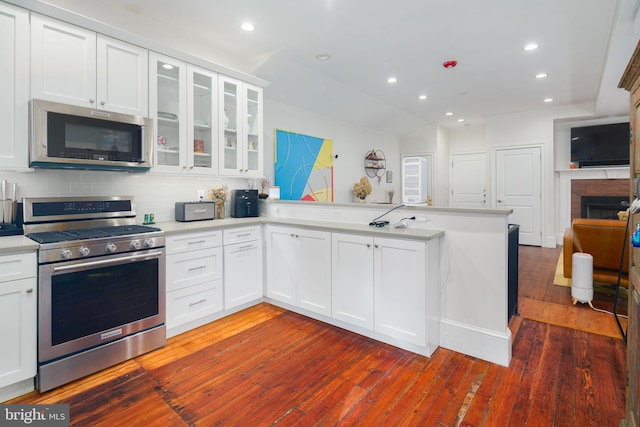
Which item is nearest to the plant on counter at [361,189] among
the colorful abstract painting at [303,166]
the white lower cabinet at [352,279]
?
the colorful abstract painting at [303,166]

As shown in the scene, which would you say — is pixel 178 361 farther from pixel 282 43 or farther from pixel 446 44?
pixel 446 44

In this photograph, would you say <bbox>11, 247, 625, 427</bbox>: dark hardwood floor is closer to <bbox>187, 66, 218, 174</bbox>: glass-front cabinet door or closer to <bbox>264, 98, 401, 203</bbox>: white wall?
<bbox>187, 66, 218, 174</bbox>: glass-front cabinet door

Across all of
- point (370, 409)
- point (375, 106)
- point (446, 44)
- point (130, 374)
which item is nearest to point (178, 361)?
point (130, 374)

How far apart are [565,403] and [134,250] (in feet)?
9.62

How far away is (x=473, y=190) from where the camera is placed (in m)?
7.78

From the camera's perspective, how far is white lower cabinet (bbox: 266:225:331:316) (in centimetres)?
290

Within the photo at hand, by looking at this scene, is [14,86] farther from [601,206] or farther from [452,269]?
[601,206]

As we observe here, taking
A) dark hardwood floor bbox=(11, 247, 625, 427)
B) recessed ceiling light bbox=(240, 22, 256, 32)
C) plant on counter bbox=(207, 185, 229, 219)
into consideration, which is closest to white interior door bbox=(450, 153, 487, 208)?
dark hardwood floor bbox=(11, 247, 625, 427)

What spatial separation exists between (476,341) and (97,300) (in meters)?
2.70

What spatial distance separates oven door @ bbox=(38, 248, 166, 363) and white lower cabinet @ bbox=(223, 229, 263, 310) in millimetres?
634

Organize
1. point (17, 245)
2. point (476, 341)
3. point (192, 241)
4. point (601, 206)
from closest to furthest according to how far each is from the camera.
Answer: point (17, 245) → point (476, 341) → point (192, 241) → point (601, 206)

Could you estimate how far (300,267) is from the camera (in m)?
3.08

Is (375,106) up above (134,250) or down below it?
above

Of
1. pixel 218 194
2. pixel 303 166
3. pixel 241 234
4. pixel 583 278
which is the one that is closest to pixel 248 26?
pixel 218 194
